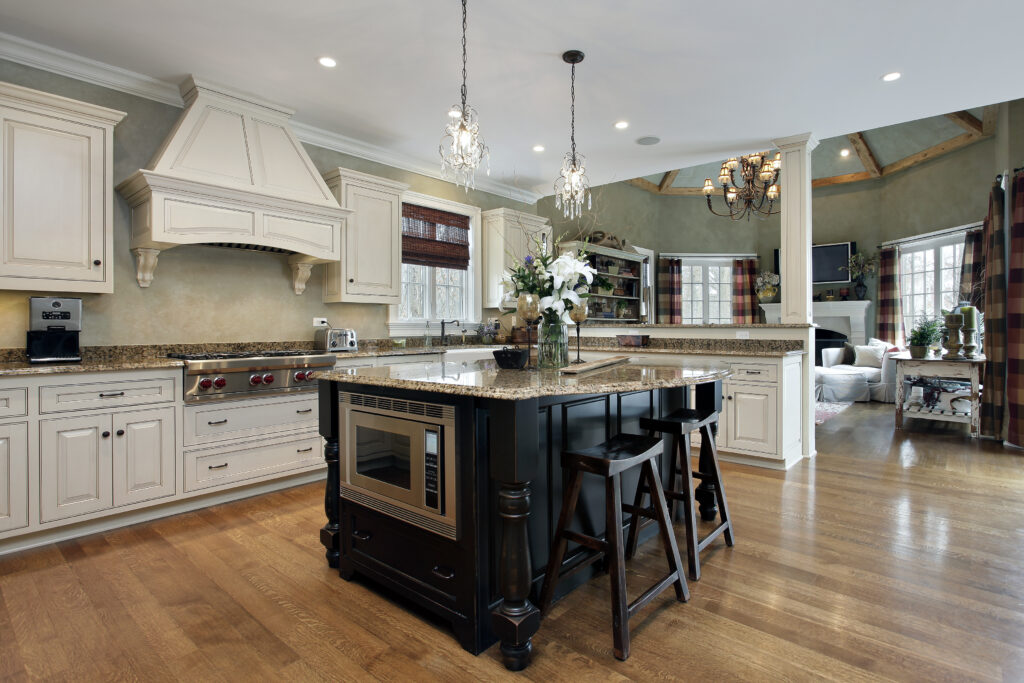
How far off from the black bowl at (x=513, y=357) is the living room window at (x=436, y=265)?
268 centimetres

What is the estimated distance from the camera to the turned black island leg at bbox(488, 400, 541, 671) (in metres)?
1.65

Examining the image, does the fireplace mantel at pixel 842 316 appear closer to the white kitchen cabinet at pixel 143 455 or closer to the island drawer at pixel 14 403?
the white kitchen cabinet at pixel 143 455

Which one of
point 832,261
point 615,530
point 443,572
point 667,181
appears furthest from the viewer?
point 667,181

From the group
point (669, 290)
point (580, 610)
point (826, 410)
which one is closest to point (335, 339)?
point (580, 610)

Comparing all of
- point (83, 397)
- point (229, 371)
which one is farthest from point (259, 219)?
point (83, 397)

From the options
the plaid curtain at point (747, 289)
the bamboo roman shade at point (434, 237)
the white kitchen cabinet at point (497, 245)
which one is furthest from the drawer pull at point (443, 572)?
the plaid curtain at point (747, 289)

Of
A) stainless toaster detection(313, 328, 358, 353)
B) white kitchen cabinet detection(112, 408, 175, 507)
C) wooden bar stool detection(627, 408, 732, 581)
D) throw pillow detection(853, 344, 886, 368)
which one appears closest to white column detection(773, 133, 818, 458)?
wooden bar stool detection(627, 408, 732, 581)

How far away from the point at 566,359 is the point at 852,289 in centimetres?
866

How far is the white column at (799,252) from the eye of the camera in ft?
14.3

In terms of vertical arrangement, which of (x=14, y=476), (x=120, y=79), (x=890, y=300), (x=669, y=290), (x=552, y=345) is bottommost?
(x=14, y=476)

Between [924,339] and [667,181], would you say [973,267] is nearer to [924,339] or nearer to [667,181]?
[924,339]

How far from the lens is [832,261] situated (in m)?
9.38

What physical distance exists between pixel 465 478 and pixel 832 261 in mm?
9694

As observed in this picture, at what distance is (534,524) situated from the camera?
2.02 m
